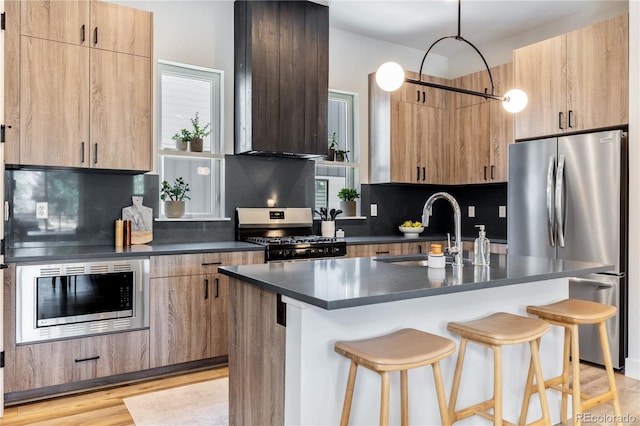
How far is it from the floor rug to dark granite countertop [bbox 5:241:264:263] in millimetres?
887

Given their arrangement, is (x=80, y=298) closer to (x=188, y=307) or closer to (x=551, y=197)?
(x=188, y=307)

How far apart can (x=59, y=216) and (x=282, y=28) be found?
2.28m

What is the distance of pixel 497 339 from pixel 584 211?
214 cm

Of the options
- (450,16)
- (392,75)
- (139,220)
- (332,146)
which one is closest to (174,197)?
(139,220)

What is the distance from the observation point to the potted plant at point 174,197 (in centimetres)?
389

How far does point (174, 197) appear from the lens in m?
3.95

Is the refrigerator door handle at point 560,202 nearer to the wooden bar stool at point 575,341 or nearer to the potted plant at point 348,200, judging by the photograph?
the wooden bar stool at point 575,341

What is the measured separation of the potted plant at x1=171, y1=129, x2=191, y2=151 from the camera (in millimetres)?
3969

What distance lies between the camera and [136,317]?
10.3 feet

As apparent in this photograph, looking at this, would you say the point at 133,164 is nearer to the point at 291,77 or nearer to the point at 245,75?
the point at 245,75

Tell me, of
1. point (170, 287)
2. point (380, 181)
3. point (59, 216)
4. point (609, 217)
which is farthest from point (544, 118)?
point (59, 216)

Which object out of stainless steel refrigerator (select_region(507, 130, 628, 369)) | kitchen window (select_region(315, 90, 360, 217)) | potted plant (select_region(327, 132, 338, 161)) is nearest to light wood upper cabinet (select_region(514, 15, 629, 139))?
stainless steel refrigerator (select_region(507, 130, 628, 369))

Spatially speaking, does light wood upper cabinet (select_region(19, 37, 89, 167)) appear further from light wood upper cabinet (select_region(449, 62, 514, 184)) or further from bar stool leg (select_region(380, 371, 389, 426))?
light wood upper cabinet (select_region(449, 62, 514, 184))
